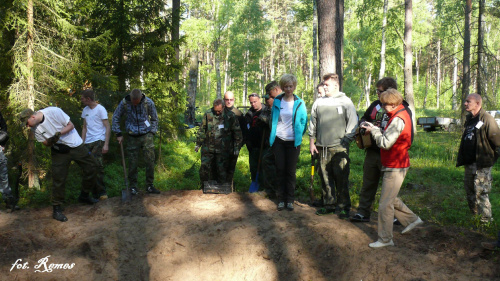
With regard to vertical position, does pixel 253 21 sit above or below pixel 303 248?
above

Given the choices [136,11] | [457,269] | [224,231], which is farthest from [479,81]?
[136,11]

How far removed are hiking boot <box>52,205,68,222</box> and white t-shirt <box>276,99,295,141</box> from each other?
4169mm

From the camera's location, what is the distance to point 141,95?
7.68 m

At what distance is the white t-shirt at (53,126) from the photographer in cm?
631

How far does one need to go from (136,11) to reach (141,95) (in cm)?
466

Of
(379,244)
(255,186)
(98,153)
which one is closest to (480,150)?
(379,244)

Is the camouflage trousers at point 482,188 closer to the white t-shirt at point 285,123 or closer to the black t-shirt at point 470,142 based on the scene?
the black t-shirt at point 470,142

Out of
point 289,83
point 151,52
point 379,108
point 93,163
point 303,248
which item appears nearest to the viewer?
point 303,248

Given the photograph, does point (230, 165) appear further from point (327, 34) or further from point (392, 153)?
point (392, 153)

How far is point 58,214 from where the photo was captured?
661 centimetres

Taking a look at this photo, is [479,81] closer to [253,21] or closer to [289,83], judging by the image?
[289,83]

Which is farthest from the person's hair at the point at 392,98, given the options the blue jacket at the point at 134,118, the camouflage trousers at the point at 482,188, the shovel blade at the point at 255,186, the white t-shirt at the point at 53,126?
the white t-shirt at the point at 53,126

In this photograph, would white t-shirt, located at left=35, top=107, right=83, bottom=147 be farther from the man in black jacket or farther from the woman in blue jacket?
the man in black jacket

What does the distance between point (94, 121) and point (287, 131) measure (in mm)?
4002
